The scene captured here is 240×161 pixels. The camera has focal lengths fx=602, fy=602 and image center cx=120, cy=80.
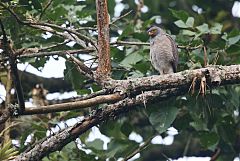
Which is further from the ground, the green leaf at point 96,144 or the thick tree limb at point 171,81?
the thick tree limb at point 171,81

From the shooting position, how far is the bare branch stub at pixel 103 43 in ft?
10.5

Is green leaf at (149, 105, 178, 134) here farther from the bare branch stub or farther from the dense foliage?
the bare branch stub

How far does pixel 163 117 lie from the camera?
369 centimetres

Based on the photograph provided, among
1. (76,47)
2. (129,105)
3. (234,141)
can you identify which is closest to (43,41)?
(76,47)

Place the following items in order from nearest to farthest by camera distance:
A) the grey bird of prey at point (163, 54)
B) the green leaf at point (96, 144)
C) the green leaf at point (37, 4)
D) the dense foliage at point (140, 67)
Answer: the green leaf at point (37, 4) < the dense foliage at point (140, 67) < the grey bird of prey at point (163, 54) < the green leaf at point (96, 144)

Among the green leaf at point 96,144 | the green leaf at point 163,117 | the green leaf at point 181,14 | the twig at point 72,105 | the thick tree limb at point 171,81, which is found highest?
the green leaf at point 181,14

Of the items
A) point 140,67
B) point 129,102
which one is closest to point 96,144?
point 140,67

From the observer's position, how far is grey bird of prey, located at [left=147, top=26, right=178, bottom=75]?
3.94 metres

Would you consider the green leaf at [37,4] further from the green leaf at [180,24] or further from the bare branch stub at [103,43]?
the green leaf at [180,24]

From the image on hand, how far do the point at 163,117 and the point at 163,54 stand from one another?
1.79 feet

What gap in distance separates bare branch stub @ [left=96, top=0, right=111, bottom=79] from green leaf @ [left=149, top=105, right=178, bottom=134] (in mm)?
623

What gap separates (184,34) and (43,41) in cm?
100

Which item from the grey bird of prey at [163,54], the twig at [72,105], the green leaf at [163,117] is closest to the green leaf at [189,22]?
the grey bird of prey at [163,54]

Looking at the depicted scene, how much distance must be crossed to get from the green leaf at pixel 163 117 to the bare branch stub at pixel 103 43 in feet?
2.04
